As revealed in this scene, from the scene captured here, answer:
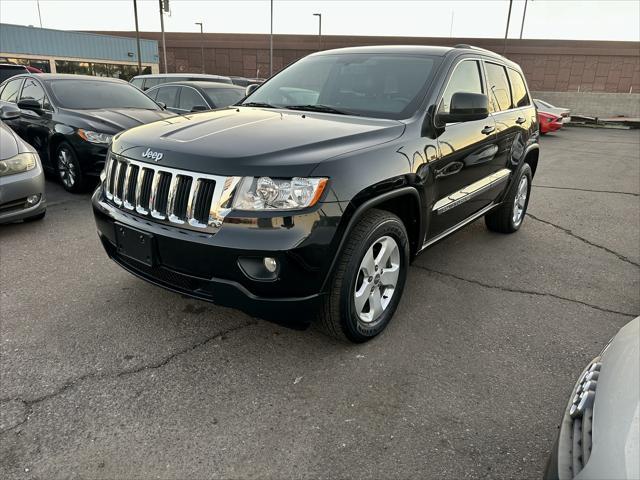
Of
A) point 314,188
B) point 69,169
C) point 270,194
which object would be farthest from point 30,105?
point 314,188

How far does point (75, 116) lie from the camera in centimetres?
645

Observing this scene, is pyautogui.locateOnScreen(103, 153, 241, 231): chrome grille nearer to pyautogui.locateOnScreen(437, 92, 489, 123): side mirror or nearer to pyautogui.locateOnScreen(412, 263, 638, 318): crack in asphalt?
pyautogui.locateOnScreen(437, 92, 489, 123): side mirror

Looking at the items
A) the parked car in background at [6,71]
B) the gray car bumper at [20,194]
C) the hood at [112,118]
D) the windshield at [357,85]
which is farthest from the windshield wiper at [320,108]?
the parked car in background at [6,71]

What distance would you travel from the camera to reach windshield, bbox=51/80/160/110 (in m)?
6.92

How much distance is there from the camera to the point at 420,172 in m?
3.11

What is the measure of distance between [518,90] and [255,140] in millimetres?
3544

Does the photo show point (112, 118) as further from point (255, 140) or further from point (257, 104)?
point (255, 140)

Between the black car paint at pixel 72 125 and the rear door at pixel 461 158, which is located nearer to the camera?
the rear door at pixel 461 158

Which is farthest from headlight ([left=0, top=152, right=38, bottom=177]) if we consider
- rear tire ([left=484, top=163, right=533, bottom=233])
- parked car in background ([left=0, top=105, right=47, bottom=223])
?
rear tire ([left=484, top=163, right=533, bottom=233])

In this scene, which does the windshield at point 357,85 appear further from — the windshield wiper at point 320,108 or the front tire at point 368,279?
the front tire at point 368,279

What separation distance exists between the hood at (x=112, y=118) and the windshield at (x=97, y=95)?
0.92ft

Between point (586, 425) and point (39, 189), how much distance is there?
5.29 meters

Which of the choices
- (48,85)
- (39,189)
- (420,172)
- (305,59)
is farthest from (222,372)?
(48,85)

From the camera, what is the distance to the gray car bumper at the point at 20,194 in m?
4.75
